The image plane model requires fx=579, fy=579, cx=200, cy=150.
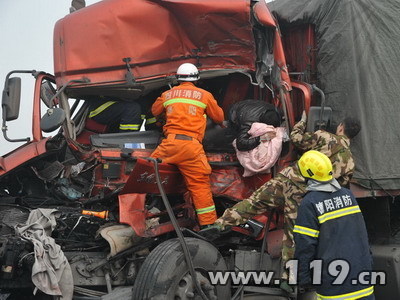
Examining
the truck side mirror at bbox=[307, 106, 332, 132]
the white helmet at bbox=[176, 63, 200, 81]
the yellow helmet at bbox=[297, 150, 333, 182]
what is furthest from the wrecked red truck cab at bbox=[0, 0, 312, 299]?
the yellow helmet at bbox=[297, 150, 333, 182]

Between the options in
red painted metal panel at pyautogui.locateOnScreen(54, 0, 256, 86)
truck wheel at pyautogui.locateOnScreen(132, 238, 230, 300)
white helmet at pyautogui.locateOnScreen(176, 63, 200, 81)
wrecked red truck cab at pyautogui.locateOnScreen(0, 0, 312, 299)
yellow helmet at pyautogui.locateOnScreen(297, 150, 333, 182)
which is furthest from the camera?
white helmet at pyautogui.locateOnScreen(176, 63, 200, 81)

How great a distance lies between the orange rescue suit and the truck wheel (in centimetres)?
49

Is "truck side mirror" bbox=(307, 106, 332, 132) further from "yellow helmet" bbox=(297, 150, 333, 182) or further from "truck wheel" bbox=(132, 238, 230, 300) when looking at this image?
"truck wheel" bbox=(132, 238, 230, 300)

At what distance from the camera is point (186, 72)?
5.38 m

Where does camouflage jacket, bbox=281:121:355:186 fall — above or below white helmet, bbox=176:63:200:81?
below

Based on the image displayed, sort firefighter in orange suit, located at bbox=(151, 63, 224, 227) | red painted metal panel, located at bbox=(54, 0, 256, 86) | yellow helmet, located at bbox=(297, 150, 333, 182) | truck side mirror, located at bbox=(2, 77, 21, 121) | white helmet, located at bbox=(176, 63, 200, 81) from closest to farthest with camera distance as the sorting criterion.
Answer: yellow helmet, located at bbox=(297, 150, 333, 182) → truck side mirror, located at bbox=(2, 77, 21, 121) → firefighter in orange suit, located at bbox=(151, 63, 224, 227) → red painted metal panel, located at bbox=(54, 0, 256, 86) → white helmet, located at bbox=(176, 63, 200, 81)

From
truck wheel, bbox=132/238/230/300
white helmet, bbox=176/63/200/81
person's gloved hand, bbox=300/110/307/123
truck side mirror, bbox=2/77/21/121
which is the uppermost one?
white helmet, bbox=176/63/200/81

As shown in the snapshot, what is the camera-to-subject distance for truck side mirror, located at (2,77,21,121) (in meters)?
4.96

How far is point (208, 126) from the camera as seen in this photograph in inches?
223

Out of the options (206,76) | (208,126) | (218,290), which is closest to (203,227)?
(218,290)

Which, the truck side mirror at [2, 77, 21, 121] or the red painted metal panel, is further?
the red painted metal panel

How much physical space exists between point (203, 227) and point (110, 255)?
0.87m

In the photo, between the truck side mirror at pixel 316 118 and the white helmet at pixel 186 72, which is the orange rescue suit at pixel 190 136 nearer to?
the white helmet at pixel 186 72

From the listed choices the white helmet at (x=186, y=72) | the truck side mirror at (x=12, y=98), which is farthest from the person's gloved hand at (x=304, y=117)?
the truck side mirror at (x=12, y=98)
